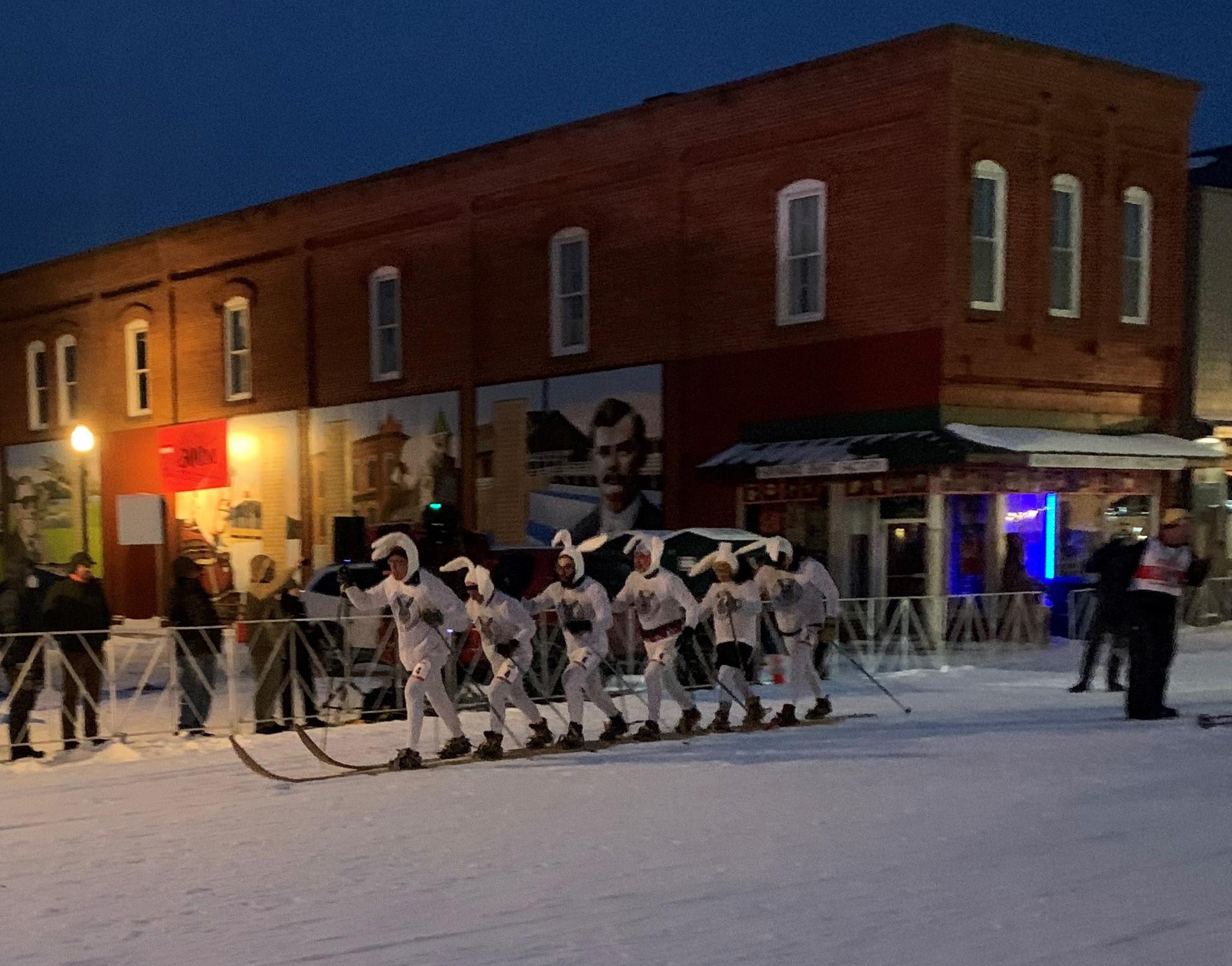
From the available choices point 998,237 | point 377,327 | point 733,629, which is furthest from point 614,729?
point 377,327

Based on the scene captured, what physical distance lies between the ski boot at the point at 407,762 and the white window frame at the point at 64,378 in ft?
87.5

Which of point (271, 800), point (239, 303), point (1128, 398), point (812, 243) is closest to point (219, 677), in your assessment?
point (271, 800)

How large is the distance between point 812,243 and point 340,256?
37.0 feet

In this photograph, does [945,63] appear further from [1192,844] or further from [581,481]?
[1192,844]

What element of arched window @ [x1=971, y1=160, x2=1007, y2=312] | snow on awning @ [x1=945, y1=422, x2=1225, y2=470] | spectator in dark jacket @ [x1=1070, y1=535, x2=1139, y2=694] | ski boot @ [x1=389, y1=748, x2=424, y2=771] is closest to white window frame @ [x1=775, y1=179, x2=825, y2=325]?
arched window @ [x1=971, y1=160, x2=1007, y2=312]

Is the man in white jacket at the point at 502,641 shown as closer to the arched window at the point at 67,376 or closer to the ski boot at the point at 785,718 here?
the ski boot at the point at 785,718

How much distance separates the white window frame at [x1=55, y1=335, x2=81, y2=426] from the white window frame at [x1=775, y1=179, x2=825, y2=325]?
816 inches

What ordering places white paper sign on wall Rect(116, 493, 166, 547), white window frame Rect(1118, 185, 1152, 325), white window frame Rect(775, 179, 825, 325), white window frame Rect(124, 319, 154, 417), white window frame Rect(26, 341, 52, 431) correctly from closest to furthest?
white window frame Rect(775, 179, 825, 325), white window frame Rect(1118, 185, 1152, 325), white paper sign on wall Rect(116, 493, 166, 547), white window frame Rect(124, 319, 154, 417), white window frame Rect(26, 341, 52, 431)

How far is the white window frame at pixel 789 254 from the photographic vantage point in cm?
1970

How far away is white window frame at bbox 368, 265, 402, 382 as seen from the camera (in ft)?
86.7

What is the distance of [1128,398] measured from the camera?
66.9 feet

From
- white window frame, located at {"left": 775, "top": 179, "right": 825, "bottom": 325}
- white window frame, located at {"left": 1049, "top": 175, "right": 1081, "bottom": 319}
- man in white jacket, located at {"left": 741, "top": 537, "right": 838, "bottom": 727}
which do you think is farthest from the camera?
white window frame, located at {"left": 1049, "top": 175, "right": 1081, "bottom": 319}

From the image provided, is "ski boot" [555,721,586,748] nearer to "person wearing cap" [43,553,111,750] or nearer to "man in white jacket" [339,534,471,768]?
"man in white jacket" [339,534,471,768]

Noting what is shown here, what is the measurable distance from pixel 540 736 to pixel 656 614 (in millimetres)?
1379
